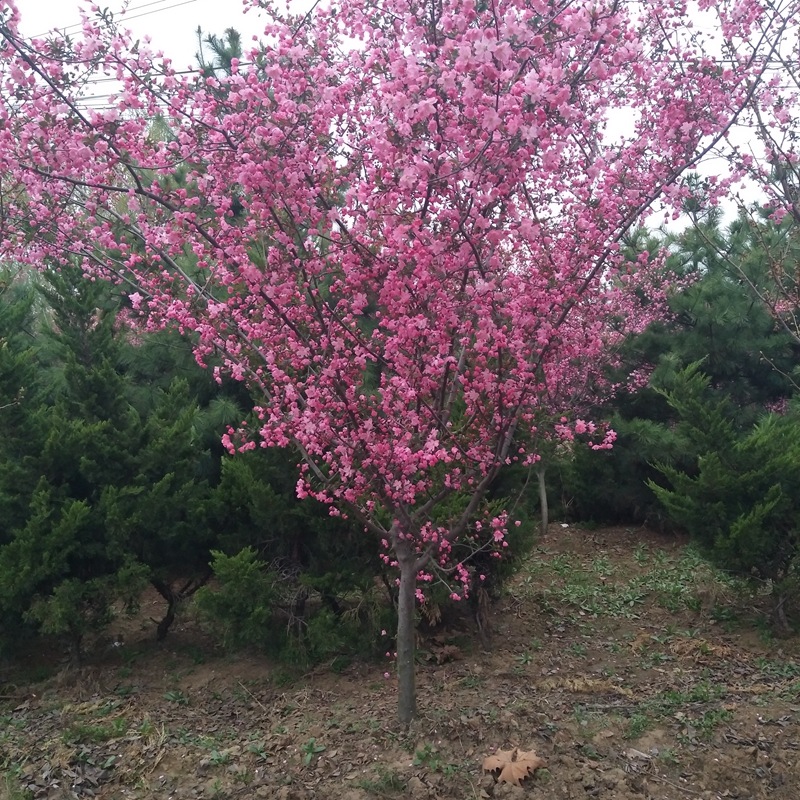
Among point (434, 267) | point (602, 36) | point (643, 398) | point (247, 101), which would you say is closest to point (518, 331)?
point (434, 267)

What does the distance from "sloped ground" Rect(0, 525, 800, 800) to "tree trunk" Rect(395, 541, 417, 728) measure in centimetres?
9

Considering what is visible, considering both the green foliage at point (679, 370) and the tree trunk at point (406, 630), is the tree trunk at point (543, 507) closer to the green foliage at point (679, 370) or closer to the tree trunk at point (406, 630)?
the green foliage at point (679, 370)

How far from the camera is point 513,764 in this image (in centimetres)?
292

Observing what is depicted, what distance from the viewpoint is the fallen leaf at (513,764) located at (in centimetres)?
289

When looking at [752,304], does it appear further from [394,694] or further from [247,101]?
[247,101]

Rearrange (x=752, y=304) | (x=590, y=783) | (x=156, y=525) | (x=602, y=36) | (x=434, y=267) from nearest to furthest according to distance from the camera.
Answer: (x=602, y=36) < (x=434, y=267) < (x=590, y=783) < (x=156, y=525) < (x=752, y=304)

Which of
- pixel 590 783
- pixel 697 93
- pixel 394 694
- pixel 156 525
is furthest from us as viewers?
pixel 156 525

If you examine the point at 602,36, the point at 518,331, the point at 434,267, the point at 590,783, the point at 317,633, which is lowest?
the point at 590,783

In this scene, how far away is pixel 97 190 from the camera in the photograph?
3094 millimetres

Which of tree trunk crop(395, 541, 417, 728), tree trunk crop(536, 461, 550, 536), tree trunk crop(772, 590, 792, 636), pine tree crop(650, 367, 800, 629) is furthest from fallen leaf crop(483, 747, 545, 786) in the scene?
tree trunk crop(536, 461, 550, 536)

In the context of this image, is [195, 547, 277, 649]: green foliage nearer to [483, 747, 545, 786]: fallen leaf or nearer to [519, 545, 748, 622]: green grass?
[483, 747, 545, 786]: fallen leaf

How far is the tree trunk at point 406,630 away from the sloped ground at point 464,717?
9 centimetres

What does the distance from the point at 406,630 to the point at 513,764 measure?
0.71 m

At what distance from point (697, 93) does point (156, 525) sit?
384 centimetres
